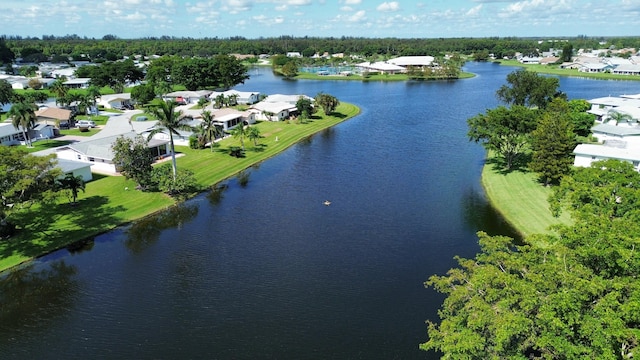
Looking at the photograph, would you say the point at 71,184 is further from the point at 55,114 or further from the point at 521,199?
the point at 521,199

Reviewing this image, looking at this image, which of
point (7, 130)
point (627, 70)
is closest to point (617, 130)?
point (7, 130)

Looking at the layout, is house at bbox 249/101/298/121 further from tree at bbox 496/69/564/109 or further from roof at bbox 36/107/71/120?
tree at bbox 496/69/564/109

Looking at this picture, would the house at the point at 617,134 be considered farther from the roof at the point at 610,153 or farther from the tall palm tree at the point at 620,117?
the roof at the point at 610,153

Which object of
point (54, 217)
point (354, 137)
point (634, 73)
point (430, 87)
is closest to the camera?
point (54, 217)

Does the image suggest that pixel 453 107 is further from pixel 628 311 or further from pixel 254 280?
pixel 628 311

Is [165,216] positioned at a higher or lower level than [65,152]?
lower

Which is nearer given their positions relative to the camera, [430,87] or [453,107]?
[453,107]

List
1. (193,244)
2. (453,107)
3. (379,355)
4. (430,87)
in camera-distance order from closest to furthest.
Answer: (379,355)
(193,244)
(453,107)
(430,87)

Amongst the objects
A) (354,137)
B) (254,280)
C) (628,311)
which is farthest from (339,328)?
(354,137)
